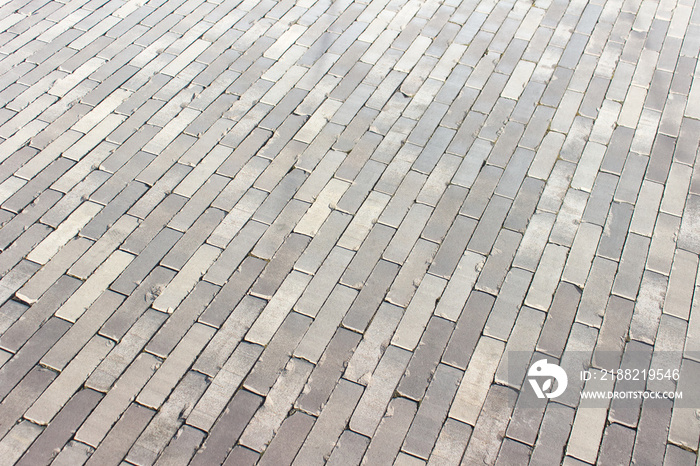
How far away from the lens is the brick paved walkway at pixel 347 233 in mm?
3656

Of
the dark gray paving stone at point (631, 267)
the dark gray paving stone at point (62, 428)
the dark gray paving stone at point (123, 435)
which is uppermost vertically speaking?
the dark gray paving stone at point (62, 428)

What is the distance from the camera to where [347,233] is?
4633mm

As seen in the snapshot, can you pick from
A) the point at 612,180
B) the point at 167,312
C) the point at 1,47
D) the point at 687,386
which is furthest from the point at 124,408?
the point at 1,47

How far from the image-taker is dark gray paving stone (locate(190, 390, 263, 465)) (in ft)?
11.5

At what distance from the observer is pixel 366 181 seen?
500cm

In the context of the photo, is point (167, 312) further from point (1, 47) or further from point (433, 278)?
point (1, 47)

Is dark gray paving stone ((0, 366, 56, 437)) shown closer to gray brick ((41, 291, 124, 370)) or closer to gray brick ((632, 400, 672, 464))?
gray brick ((41, 291, 124, 370))

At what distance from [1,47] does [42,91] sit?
1043 mm

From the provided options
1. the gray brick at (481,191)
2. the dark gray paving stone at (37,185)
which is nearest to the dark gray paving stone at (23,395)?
the dark gray paving stone at (37,185)

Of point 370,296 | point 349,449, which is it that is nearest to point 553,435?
point 349,449

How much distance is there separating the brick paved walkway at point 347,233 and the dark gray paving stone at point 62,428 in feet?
0.05

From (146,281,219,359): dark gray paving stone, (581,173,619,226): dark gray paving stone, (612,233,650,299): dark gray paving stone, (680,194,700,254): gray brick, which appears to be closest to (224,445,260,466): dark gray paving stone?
(146,281,219,359): dark gray paving stone

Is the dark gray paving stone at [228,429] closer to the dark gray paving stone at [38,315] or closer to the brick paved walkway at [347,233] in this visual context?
the brick paved walkway at [347,233]

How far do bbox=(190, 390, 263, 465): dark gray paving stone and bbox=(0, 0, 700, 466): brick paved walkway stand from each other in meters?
0.02
